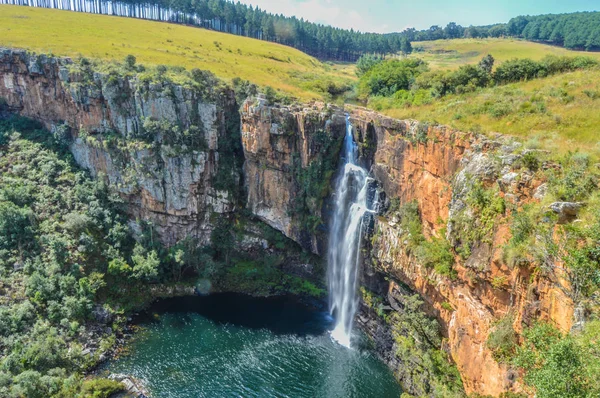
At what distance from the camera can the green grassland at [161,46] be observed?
5238 centimetres

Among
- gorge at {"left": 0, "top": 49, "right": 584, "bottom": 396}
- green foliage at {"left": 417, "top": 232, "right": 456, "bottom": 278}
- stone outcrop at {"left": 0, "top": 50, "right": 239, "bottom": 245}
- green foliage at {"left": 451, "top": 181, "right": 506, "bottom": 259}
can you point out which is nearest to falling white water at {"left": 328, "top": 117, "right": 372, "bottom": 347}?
gorge at {"left": 0, "top": 49, "right": 584, "bottom": 396}

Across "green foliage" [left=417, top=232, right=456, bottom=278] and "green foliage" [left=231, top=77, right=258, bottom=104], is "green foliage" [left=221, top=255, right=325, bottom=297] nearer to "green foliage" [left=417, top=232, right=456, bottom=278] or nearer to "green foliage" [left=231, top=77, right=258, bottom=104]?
"green foliage" [left=417, top=232, right=456, bottom=278]

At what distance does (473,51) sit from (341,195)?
71458mm

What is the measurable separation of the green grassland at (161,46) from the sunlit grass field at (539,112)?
2015cm

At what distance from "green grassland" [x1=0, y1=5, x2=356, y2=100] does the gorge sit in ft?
26.5

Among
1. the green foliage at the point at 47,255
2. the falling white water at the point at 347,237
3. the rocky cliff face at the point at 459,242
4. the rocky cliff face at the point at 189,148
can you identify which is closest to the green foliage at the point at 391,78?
the rocky cliff face at the point at 189,148

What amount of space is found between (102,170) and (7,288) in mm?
16063

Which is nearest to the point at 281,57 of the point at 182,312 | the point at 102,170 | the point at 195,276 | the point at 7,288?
Answer: the point at 102,170

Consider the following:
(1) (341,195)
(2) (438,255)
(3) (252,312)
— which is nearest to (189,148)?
(1) (341,195)

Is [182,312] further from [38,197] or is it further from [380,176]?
[380,176]

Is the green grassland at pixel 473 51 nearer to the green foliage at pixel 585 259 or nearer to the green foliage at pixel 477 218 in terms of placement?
the green foliage at pixel 477 218

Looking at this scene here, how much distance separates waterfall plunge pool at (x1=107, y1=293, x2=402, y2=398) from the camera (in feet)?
103

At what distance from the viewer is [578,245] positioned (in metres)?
16.8

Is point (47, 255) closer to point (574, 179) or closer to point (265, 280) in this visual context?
point (265, 280)
